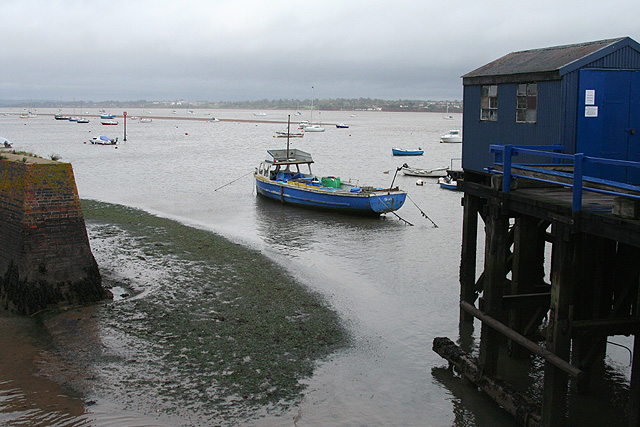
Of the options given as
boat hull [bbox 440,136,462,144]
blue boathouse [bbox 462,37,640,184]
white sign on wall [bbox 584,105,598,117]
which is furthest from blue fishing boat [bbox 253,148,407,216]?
boat hull [bbox 440,136,462,144]

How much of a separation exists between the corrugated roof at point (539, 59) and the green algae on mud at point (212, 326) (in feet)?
21.2

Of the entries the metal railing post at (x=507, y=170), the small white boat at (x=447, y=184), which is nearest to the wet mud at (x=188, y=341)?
the metal railing post at (x=507, y=170)

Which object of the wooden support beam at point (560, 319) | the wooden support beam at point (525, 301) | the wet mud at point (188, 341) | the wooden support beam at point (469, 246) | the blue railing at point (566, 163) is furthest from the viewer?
the wooden support beam at point (469, 246)

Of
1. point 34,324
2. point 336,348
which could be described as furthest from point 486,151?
point 34,324

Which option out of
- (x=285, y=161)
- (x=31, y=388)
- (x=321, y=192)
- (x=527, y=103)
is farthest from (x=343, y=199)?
(x=31, y=388)

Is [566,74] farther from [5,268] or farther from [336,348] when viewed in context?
[5,268]

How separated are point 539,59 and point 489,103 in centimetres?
130

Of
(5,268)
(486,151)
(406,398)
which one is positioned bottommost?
(406,398)

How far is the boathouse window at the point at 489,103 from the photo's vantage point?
13.5m

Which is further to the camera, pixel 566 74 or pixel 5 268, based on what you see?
pixel 5 268

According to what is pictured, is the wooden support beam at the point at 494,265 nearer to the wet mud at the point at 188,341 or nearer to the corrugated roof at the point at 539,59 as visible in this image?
the corrugated roof at the point at 539,59

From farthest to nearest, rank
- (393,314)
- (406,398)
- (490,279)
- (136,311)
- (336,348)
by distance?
(393,314) → (136,311) → (336,348) → (406,398) → (490,279)

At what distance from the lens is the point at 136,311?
1492 centimetres

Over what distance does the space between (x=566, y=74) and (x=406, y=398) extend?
20.8ft
